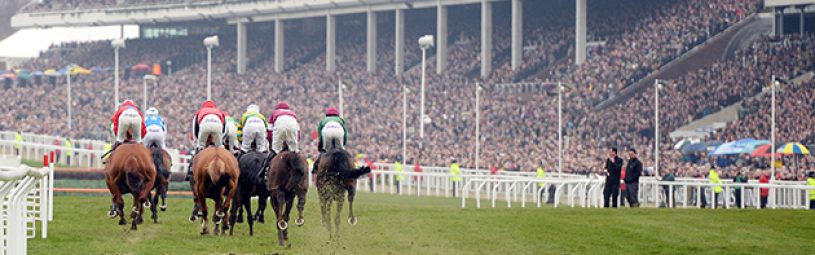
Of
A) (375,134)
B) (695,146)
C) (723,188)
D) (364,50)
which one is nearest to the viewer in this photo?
(723,188)

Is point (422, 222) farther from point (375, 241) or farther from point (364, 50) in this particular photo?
point (364, 50)

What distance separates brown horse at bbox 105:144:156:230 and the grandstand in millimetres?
19482

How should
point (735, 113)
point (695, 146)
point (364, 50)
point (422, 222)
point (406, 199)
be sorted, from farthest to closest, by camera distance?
point (364, 50) → point (735, 113) → point (695, 146) → point (406, 199) → point (422, 222)

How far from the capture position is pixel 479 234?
18516 millimetres

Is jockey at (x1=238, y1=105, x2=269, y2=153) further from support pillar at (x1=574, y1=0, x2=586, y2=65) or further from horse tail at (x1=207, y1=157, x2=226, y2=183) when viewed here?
support pillar at (x1=574, y1=0, x2=586, y2=65)

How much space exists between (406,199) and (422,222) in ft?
43.6

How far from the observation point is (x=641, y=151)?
135 feet

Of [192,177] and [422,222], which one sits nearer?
[192,177]

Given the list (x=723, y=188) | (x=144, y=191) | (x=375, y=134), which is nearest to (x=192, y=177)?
(x=144, y=191)

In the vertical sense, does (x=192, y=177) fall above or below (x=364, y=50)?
below

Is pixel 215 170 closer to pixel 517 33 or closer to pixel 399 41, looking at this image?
pixel 517 33

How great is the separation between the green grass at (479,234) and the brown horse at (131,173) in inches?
17.2

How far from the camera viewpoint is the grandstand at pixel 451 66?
44375 millimetres

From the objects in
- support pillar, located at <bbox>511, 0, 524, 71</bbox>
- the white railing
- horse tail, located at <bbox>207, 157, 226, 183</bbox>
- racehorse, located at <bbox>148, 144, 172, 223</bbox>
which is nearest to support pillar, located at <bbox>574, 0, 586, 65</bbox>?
support pillar, located at <bbox>511, 0, 524, 71</bbox>
